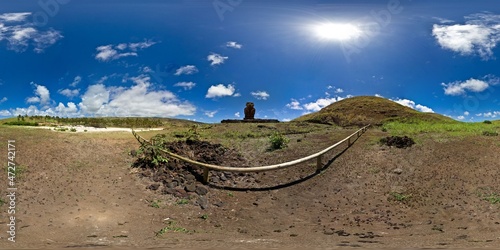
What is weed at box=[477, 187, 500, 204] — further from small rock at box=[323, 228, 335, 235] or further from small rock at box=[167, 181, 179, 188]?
small rock at box=[167, 181, 179, 188]

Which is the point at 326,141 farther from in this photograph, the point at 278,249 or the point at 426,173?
the point at 278,249

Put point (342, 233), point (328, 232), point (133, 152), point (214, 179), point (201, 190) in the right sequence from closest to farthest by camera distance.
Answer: point (342, 233)
point (328, 232)
point (201, 190)
point (214, 179)
point (133, 152)

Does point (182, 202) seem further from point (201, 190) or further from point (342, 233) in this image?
point (342, 233)

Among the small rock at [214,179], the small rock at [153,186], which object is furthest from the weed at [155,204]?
the small rock at [214,179]

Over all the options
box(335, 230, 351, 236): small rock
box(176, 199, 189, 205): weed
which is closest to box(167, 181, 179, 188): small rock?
box(176, 199, 189, 205): weed

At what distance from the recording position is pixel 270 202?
1405 centimetres

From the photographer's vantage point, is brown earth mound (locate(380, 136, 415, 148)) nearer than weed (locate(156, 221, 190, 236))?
No

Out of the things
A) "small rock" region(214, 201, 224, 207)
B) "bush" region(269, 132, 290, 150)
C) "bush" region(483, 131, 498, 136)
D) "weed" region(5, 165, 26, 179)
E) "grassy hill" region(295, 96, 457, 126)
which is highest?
"grassy hill" region(295, 96, 457, 126)

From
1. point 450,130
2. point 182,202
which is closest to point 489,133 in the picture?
point 450,130

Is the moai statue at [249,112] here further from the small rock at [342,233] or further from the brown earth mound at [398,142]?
the small rock at [342,233]

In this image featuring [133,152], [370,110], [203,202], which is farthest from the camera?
[370,110]

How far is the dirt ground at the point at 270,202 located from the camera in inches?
391

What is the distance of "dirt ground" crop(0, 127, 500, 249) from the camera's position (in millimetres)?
9938

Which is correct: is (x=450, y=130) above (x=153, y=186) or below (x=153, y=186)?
above
